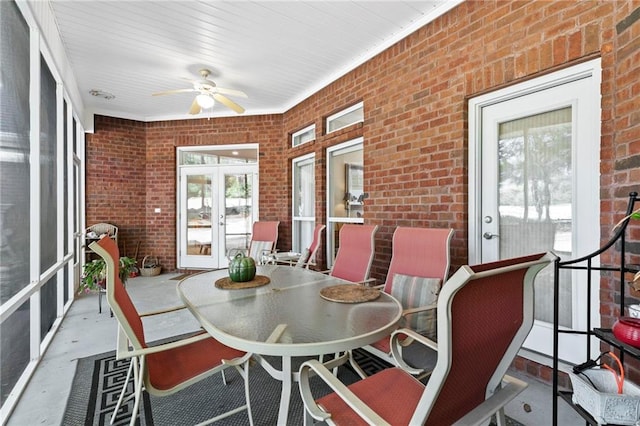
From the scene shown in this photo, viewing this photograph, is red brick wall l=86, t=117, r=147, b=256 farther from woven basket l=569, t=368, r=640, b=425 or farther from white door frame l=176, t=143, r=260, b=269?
woven basket l=569, t=368, r=640, b=425

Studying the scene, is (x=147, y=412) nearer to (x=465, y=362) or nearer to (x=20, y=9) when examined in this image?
(x=465, y=362)

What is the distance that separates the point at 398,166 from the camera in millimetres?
3178

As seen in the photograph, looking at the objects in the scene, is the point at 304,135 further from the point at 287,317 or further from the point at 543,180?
the point at 287,317

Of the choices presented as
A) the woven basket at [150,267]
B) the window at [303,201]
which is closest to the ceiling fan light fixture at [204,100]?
the window at [303,201]

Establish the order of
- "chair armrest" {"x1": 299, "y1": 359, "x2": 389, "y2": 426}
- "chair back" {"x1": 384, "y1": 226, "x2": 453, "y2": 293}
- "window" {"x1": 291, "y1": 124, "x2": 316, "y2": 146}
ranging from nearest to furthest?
"chair armrest" {"x1": 299, "y1": 359, "x2": 389, "y2": 426}, "chair back" {"x1": 384, "y1": 226, "x2": 453, "y2": 293}, "window" {"x1": 291, "y1": 124, "x2": 316, "y2": 146}

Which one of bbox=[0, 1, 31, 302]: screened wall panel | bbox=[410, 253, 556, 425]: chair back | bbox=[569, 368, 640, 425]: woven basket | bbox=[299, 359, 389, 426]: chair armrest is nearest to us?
bbox=[410, 253, 556, 425]: chair back

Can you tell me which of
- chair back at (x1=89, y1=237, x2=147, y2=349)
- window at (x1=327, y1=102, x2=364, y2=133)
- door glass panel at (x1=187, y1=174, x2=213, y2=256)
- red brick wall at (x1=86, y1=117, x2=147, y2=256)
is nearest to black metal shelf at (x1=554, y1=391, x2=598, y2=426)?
chair back at (x1=89, y1=237, x2=147, y2=349)

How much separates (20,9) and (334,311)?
300cm

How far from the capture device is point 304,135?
5.09 m

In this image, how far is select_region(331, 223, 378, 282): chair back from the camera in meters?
2.75

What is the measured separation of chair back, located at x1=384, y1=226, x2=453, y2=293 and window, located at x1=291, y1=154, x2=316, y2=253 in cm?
241

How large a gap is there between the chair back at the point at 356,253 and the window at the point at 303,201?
187 cm

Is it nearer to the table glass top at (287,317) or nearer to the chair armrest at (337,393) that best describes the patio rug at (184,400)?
the table glass top at (287,317)

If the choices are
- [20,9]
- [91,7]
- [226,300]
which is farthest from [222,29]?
[226,300]
